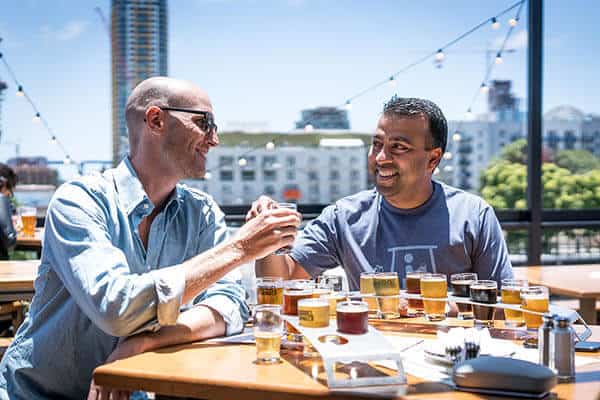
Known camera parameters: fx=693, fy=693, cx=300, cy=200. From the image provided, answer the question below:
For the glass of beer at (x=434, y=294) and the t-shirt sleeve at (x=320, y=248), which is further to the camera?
the t-shirt sleeve at (x=320, y=248)

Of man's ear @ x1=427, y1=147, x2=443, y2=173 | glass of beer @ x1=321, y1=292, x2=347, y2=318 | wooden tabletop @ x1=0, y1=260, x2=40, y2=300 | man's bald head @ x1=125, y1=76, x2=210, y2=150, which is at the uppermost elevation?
man's bald head @ x1=125, y1=76, x2=210, y2=150

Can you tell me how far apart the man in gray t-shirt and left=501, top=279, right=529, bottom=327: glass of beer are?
54 cm

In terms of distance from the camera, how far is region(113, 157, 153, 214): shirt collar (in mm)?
1883

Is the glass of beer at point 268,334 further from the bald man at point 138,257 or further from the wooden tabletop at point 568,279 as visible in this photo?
the wooden tabletop at point 568,279

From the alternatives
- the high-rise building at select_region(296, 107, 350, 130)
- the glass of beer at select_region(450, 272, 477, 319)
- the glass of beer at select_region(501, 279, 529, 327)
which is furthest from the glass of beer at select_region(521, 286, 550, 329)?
the high-rise building at select_region(296, 107, 350, 130)

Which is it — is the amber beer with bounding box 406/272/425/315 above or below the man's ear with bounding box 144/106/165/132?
below

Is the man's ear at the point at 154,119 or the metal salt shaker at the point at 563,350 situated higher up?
the man's ear at the point at 154,119

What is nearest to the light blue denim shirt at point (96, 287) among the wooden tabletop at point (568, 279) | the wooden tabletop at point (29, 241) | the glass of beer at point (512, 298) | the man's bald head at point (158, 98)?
the man's bald head at point (158, 98)

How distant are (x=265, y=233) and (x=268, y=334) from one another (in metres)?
0.29

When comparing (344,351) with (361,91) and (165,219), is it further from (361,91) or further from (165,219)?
(361,91)

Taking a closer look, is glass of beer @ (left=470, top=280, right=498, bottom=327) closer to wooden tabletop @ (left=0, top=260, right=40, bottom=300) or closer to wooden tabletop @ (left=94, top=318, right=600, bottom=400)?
wooden tabletop @ (left=94, top=318, right=600, bottom=400)

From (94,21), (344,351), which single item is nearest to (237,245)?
(344,351)

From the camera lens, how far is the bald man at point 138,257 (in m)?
1.61

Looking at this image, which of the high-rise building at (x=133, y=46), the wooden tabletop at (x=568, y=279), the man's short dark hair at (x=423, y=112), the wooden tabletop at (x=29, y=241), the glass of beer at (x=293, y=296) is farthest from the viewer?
the high-rise building at (x=133, y=46)
